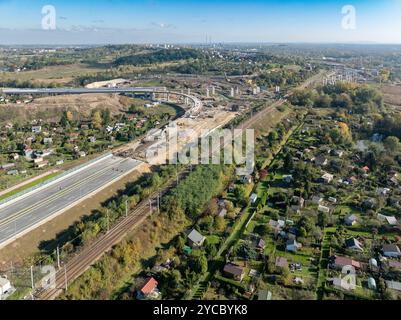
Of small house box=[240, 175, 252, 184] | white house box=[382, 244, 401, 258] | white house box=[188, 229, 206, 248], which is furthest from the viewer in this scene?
small house box=[240, 175, 252, 184]

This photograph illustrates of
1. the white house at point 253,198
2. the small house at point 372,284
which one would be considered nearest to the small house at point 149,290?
the small house at point 372,284

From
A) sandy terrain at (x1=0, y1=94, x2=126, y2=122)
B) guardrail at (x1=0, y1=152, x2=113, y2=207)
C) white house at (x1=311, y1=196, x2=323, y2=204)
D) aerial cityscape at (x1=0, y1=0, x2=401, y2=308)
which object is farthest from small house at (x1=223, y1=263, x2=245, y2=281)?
sandy terrain at (x1=0, y1=94, x2=126, y2=122)

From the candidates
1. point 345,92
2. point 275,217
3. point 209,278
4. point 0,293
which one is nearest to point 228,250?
point 209,278

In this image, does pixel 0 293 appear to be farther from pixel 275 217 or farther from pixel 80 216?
pixel 275 217

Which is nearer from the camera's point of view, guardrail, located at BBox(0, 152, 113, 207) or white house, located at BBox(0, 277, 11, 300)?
white house, located at BBox(0, 277, 11, 300)

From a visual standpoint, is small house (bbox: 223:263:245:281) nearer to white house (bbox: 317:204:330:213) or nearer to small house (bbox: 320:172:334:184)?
white house (bbox: 317:204:330:213)

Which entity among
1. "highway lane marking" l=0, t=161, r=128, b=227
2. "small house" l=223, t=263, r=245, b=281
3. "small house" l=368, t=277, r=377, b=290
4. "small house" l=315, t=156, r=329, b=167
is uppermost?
"small house" l=315, t=156, r=329, b=167

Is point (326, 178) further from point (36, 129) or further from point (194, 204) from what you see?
point (36, 129)
